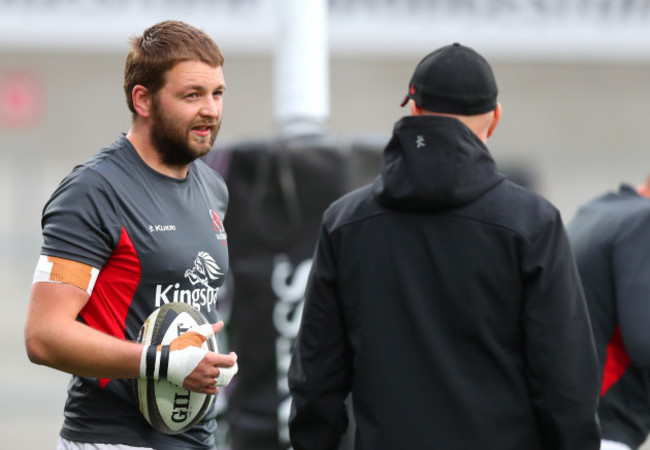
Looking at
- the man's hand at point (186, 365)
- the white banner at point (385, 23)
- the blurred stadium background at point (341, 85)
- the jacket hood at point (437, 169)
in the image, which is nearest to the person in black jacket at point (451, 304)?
the jacket hood at point (437, 169)

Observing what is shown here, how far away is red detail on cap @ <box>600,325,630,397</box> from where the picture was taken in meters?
3.67

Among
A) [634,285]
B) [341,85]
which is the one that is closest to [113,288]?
[634,285]

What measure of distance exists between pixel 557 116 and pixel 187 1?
600cm

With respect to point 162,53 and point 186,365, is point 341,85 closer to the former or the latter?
point 162,53

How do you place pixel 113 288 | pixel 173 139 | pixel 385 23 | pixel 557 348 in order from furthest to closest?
pixel 385 23 → pixel 173 139 → pixel 113 288 → pixel 557 348

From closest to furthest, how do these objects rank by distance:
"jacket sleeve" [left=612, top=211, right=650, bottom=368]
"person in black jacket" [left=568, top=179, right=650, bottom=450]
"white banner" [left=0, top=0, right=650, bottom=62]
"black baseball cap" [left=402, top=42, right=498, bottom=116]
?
1. "black baseball cap" [left=402, top=42, right=498, bottom=116]
2. "jacket sleeve" [left=612, top=211, right=650, bottom=368]
3. "person in black jacket" [left=568, top=179, right=650, bottom=450]
4. "white banner" [left=0, top=0, right=650, bottom=62]

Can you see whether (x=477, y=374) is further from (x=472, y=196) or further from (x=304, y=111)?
(x=304, y=111)

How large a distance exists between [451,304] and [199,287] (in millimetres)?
653

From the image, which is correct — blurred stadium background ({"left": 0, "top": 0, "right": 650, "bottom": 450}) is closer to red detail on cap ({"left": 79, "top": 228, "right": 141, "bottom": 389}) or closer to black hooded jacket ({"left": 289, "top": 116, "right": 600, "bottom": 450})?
red detail on cap ({"left": 79, "top": 228, "right": 141, "bottom": 389})

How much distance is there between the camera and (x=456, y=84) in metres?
2.67

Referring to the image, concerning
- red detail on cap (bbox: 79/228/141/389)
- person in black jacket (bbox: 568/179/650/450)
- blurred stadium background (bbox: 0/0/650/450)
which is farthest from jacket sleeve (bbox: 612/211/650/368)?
blurred stadium background (bbox: 0/0/650/450)

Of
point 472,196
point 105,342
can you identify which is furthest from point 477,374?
point 105,342

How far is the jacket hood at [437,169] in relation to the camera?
2615 mm

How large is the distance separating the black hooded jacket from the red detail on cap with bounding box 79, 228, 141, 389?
1.67ft
